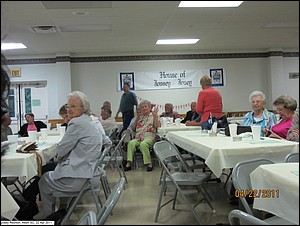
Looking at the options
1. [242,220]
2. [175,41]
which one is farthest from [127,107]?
[242,220]

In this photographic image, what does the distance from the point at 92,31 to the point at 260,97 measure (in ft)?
11.8

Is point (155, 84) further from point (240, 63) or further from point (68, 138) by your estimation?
point (68, 138)

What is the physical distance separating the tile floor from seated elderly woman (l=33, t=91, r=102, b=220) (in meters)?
0.24

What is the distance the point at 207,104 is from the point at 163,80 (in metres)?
4.56

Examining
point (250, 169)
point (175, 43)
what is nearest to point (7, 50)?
point (250, 169)

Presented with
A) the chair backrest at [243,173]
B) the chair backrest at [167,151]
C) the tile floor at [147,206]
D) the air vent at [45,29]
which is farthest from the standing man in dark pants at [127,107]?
the chair backrest at [243,173]

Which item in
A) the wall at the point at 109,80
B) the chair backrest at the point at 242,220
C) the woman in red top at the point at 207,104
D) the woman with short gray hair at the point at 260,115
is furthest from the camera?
the wall at the point at 109,80

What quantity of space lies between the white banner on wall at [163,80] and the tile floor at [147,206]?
3.63 meters

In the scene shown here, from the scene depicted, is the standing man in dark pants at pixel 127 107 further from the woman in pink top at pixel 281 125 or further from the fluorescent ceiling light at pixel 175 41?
the woman in pink top at pixel 281 125

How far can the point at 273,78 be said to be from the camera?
8859mm

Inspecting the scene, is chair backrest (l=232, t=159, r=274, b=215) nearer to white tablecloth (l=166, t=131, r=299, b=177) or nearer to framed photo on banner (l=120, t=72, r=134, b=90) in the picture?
white tablecloth (l=166, t=131, r=299, b=177)
